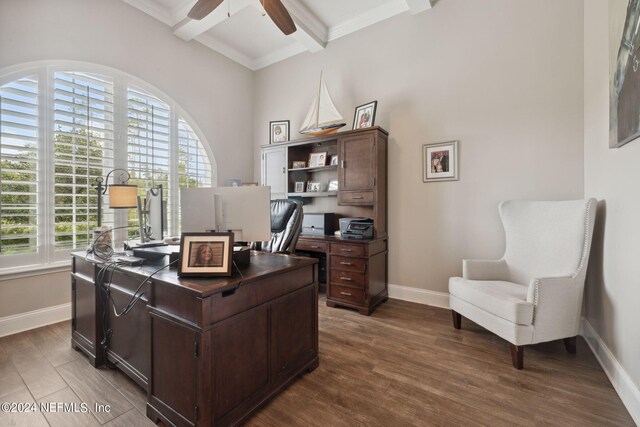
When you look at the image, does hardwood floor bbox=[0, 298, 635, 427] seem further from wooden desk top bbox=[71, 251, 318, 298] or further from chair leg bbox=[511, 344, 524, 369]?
wooden desk top bbox=[71, 251, 318, 298]

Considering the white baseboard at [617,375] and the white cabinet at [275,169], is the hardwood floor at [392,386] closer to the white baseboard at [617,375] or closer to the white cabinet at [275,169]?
the white baseboard at [617,375]

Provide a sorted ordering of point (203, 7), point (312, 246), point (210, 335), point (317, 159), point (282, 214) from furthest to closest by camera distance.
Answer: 1. point (317, 159)
2. point (312, 246)
3. point (282, 214)
4. point (203, 7)
5. point (210, 335)

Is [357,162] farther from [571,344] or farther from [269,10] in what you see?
[571,344]

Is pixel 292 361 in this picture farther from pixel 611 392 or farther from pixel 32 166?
pixel 32 166

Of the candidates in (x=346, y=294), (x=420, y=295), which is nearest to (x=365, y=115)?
(x=346, y=294)

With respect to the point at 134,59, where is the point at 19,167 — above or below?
below

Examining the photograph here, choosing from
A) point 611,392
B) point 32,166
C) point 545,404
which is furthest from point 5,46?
point 611,392

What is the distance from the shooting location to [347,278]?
117 inches

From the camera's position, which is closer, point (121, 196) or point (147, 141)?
point (121, 196)

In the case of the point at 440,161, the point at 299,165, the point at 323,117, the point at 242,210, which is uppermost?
the point at 323,117

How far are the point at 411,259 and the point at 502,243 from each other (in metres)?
0.93

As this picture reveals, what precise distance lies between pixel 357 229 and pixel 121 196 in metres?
2.33

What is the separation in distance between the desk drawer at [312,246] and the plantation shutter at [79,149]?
2117 millimetres

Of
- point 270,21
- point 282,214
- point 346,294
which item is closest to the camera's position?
point 282,214
